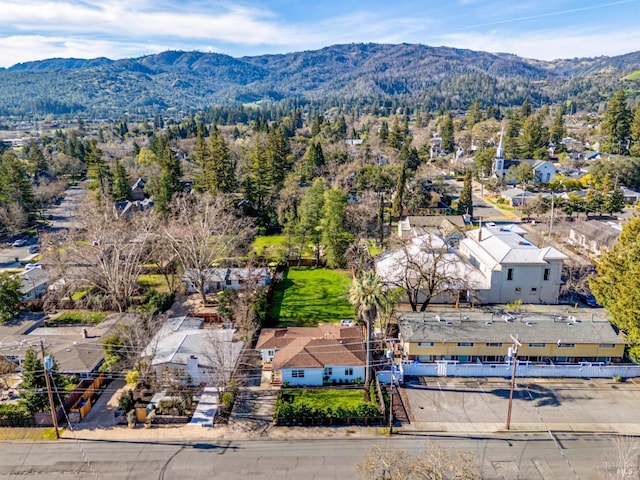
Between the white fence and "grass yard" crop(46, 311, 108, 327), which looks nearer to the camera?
the white fence

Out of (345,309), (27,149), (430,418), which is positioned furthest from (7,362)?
(27,149)

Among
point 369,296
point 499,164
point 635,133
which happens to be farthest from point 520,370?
point 635,133

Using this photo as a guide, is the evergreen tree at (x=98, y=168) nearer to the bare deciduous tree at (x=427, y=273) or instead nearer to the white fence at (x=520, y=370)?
the bare deciduous tree at (x=427, y=273)

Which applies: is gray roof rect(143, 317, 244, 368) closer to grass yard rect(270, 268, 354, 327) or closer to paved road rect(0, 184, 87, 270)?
grass yard rect(270, 268, 354, 327)

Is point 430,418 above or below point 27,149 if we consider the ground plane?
below

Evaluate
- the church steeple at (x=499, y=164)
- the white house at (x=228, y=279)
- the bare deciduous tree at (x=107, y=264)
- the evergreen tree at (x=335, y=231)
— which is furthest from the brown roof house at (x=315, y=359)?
the church steeple at (x=499, y=164)

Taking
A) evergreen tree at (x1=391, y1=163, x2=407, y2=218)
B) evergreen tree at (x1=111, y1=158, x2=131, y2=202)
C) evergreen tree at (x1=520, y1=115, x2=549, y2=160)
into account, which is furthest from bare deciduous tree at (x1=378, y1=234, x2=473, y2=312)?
evergreen tree at (x1=520, y1=115, x2=549, y2=160)

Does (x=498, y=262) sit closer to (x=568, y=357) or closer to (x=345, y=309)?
(x=568, y=357)
